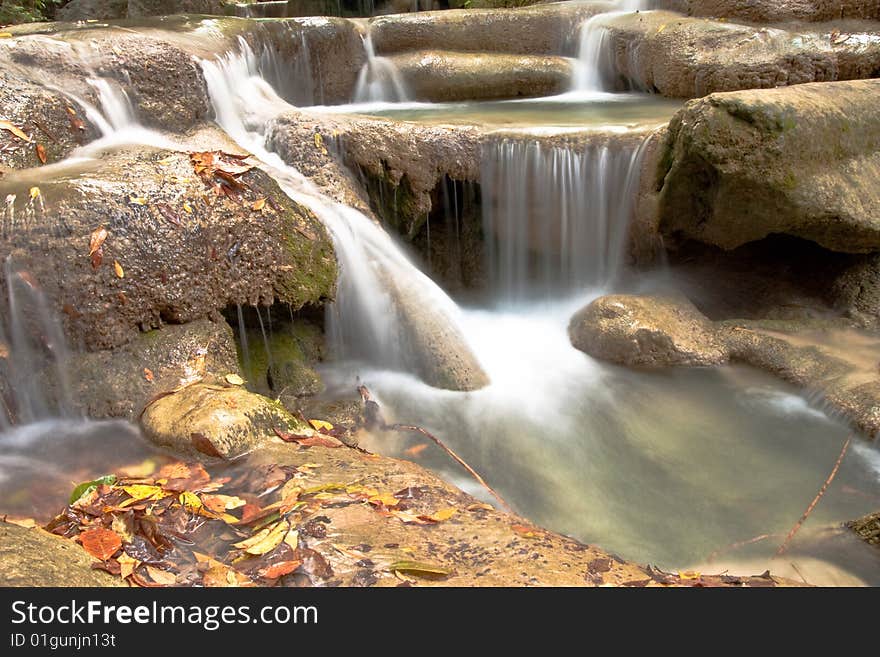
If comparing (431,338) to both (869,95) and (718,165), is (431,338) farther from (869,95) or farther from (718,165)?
(869,95)

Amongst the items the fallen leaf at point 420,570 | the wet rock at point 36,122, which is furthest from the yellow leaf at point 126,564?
the wet rock at point 36,122

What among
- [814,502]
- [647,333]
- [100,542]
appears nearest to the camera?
[100,542]

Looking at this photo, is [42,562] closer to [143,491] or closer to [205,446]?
[143,491]

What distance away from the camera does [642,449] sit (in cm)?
448

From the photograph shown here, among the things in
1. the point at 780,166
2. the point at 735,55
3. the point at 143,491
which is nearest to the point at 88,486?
the point at 143,491

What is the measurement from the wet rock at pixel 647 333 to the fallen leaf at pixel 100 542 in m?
4.23

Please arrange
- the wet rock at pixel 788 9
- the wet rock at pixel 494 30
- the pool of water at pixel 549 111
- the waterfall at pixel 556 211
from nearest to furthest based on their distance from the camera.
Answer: the waterfall at pixel 556 211 < the pool of water at pixel 549 111 < the wet rock at pixel 788 9 < the wet rock at pixel 494 30

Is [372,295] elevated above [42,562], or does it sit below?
below

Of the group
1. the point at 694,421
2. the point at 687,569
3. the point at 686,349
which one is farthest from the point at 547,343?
the point at 687,569

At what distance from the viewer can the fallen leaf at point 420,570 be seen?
7.18 ft

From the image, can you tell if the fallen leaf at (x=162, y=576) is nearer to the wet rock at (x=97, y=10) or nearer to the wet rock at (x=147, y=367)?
the wet rock at (x=147, y=367)

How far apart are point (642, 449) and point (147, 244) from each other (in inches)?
134
